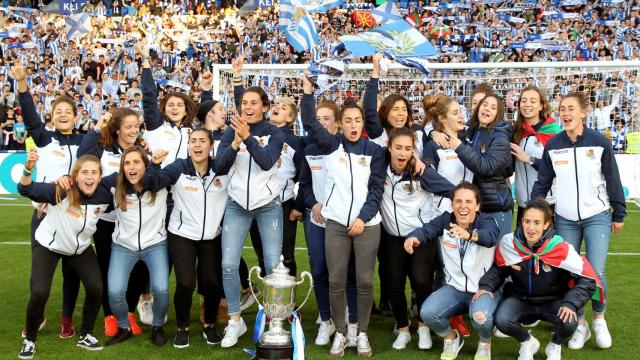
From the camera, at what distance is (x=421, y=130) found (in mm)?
6695

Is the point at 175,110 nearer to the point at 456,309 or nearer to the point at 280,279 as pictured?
the point at 280,279

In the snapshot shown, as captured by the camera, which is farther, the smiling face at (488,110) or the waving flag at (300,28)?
the waving flag at (300,28)

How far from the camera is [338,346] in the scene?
5832mm

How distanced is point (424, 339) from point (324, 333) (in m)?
0.76

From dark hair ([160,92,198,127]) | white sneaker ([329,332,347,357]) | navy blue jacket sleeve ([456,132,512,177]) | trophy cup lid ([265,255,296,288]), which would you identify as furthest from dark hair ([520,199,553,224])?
dark hair ([160,92,198,127])

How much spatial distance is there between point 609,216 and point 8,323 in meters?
4.97

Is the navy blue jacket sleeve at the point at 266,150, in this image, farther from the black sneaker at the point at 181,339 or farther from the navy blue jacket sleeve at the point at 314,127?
the black sneaker at the point at 181,339

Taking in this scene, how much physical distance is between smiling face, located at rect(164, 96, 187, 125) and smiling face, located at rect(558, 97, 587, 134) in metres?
3.08

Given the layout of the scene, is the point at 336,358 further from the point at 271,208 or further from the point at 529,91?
the point at 529,91

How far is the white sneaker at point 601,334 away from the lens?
6047 millimetres

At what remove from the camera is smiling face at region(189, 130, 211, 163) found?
20.0ft

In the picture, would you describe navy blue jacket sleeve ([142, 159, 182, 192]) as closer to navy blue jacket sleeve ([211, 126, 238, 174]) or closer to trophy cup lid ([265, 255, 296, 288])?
navy blue jacket sleeve ([211, 126, 238, 174])

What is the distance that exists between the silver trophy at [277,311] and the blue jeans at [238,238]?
21.3 inches

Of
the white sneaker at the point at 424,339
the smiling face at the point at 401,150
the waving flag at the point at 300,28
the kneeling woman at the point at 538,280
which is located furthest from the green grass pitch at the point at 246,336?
the waving flag at the point at 300,28
